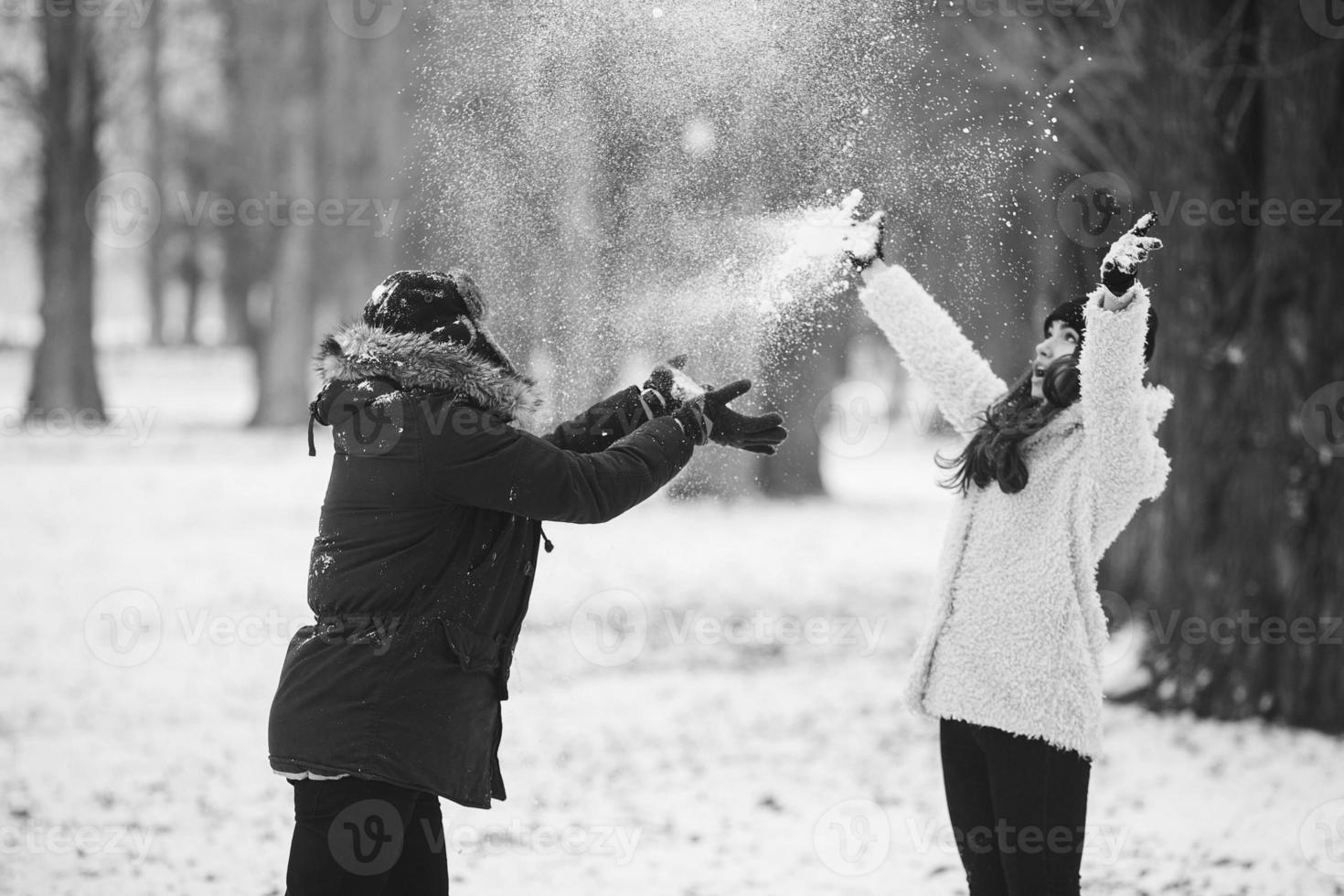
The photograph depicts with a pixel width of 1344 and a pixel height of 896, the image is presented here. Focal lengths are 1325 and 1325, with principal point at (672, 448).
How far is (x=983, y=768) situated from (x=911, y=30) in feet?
7.76

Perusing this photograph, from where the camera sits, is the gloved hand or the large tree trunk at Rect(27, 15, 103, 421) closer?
the gloved hand

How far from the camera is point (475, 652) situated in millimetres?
2889

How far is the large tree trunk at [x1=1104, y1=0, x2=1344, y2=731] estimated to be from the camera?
6578mm

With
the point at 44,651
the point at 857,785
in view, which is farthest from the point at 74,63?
the point at 857,785
